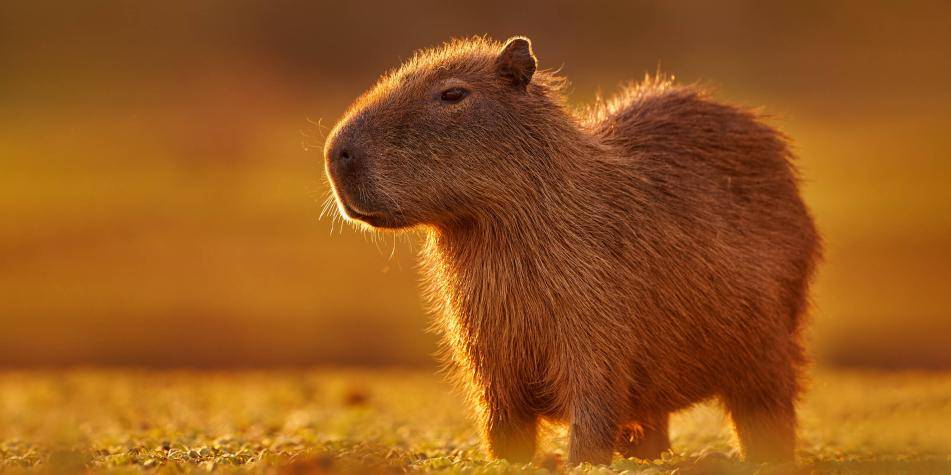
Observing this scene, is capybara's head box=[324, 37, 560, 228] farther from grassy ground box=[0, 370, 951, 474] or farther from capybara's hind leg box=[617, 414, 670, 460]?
capybara's hind leg box=[617, 414, 670, 460]

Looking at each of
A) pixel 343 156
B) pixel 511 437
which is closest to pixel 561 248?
pixel 511 437

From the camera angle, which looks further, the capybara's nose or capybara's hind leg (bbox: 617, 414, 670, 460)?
capybara's hind leg (bbox: 617, 414, 670, 460)

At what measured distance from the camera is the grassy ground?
599cm

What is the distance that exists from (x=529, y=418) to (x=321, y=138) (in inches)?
84.6

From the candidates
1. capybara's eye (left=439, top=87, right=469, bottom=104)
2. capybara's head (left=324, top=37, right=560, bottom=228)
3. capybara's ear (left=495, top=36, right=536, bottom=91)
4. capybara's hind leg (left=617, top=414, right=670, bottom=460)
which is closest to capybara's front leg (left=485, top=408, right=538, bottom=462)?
capybara's hind leg (left=617, top=414, right=670, bottom=460)

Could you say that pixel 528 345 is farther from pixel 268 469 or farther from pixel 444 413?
pixel 444 413

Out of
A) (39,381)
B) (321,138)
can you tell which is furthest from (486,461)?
(39,381)

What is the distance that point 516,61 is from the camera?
6.52 metres

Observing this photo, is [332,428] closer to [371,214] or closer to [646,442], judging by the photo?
[646,442]

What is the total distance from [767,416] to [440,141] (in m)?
2.86

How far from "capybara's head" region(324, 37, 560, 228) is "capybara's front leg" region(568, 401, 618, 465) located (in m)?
1.20

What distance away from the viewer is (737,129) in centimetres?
774

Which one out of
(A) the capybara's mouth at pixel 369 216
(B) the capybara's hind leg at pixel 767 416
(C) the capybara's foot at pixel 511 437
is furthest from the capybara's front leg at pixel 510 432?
(B) the capybara's hind leg at pixel 767 416

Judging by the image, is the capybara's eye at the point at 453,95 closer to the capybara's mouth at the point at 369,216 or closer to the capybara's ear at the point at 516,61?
the capybara's ear at the point at 516,61
